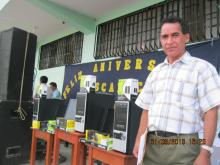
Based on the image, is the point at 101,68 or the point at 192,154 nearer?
the point at 192,154

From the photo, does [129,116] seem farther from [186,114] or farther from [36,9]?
[36,9]

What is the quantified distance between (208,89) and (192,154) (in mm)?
296

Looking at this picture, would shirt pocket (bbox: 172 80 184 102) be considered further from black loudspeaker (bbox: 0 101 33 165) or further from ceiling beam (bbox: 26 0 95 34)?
ceiling beam (bbox: 26 0 95 34)

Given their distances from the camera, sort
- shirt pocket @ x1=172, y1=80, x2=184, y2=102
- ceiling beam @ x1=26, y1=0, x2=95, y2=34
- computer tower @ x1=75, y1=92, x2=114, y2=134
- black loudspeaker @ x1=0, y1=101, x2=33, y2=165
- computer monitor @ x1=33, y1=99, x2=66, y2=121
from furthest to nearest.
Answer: ceiling beam @ x1=26, y1=0, x2=95, y2=34, computer monitor @ x1=33, y1=99, x2=66, y2=121, computer tower @ x1=75, y1=92, x2=114, y2=134, black loudspeaker @ x1=0, y1=101, x2=33, y2=165, shirt pocket @ x1=172, y1=80, x2=184, y2=102

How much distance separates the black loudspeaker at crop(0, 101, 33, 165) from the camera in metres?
2.04

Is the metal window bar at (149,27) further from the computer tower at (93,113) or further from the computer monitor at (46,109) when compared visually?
the computer monitor at (46,109)

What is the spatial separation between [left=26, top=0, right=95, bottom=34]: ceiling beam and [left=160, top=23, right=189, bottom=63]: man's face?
3448 millimetres

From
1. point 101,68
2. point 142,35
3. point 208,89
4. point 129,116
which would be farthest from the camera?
point 101,68

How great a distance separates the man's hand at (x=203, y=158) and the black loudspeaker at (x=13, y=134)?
56.4 inches

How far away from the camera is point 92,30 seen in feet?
15.6

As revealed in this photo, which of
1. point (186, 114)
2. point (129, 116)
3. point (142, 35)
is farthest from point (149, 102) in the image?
point (142, 35)

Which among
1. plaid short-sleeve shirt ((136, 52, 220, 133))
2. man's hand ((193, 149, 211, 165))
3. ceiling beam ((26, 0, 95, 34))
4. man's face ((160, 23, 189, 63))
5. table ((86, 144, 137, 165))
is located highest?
ceiling beam ((26, 0, 95, 34))

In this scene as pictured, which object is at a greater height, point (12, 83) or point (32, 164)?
point (12, 83)
